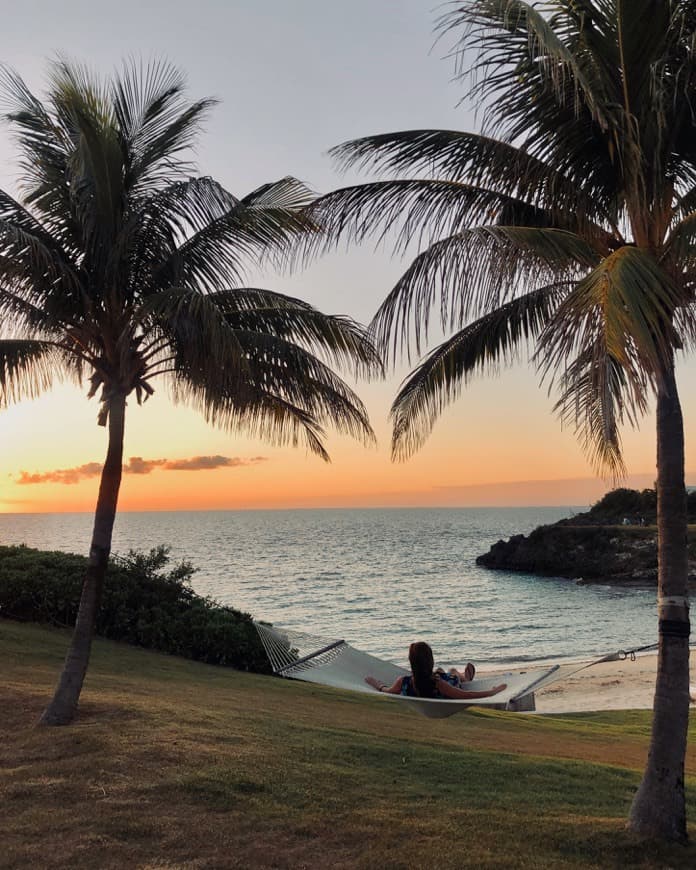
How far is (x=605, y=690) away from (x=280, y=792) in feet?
49.1

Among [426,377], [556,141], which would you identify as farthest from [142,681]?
[556,141]

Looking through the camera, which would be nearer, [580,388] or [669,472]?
[669,472]

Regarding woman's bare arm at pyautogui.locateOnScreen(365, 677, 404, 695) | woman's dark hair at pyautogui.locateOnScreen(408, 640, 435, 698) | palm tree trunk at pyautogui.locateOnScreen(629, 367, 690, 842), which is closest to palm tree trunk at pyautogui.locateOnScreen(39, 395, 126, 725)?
woman's bare arm at pyautogui.locateOnScreen(365, 677, 404, 695)

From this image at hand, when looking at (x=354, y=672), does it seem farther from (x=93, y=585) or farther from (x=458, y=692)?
(x=93, y=585)

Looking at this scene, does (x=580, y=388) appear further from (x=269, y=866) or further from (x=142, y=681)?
(x=142, y=681)

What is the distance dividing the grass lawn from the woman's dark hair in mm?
492

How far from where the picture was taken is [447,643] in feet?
94.7

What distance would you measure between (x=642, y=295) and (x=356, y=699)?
351 inches

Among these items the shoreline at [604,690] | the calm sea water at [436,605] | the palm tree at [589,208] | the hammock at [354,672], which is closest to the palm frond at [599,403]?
the palm tree at [589,208]

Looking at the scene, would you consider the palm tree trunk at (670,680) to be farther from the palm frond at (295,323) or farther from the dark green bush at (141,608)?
the dark green bush at (141,608)

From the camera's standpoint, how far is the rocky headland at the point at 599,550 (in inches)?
1966

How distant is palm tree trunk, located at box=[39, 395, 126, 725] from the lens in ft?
20.9

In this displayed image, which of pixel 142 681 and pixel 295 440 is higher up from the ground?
pixel 295 440

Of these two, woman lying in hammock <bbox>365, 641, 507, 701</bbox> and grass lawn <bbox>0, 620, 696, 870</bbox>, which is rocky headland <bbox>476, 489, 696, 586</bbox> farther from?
grass lawn <bbox>0, 620, 696, 870</bbox>
